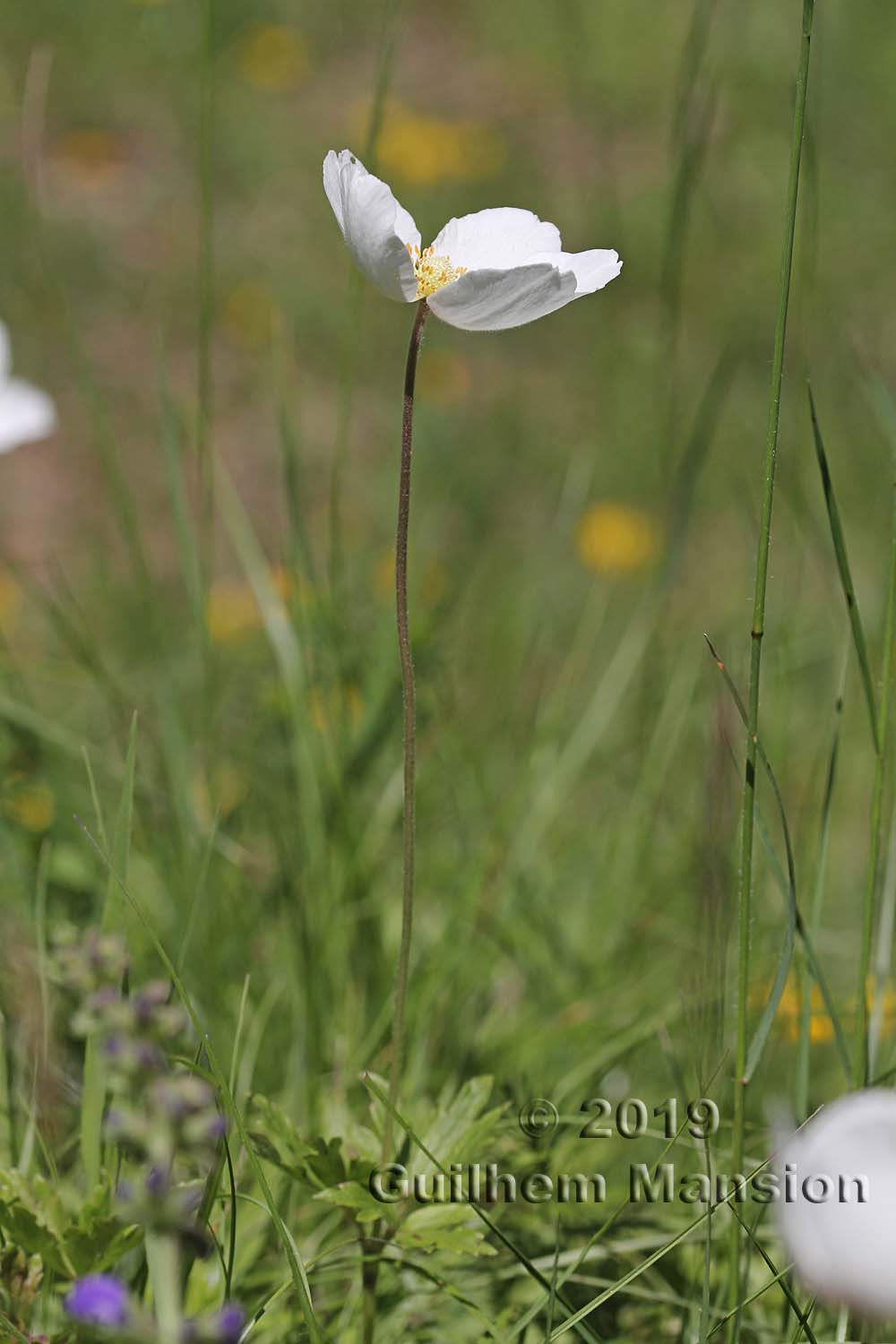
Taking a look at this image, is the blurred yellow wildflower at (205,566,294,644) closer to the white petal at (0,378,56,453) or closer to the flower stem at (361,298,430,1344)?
the white petal at (0,378,56,453)

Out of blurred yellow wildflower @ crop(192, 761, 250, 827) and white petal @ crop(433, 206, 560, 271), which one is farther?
blurred yellow wildflower @ crop(192, 761, 250, 827)

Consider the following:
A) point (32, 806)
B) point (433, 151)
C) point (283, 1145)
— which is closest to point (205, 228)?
point (32, 806)

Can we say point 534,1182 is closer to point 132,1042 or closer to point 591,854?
point 132,1042

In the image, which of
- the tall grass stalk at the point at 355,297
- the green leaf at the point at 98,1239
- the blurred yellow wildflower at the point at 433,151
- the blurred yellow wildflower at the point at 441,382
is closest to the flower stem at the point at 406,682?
the green leaf at the point at 98,1239

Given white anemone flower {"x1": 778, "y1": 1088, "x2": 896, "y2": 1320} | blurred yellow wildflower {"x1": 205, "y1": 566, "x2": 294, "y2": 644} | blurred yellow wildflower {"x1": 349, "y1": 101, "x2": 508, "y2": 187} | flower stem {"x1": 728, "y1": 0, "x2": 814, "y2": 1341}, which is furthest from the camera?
blurred yellow wildflower {"x1": 349, "y1": 101, "x2": 508, "y2": 187}

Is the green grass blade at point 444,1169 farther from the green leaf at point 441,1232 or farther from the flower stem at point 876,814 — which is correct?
the flower stem at point 876,814

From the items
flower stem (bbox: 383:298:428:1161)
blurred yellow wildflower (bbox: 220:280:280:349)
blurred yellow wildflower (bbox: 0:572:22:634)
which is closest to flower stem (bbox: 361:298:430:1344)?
flower stem (bbox: 383:298:428:1161)

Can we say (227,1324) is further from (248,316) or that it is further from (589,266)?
(248,316)
